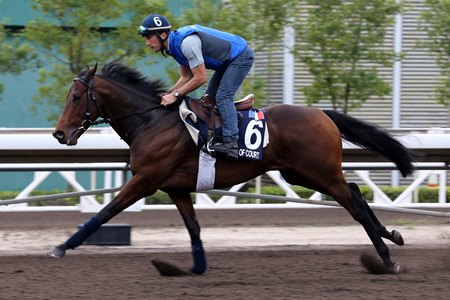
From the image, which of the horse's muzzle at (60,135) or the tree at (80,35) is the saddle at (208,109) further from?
the tree at (80,35)

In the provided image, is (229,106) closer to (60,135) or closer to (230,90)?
(230,90)

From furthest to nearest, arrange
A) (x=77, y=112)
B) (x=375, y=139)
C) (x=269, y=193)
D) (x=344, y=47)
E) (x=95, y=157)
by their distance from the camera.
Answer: (x=344, y=47)
(x=269, y=193)
(x=95, y=157)
(x=375, y=139)
(x=77, y=112)

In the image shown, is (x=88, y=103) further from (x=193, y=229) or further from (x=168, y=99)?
(x=193, y=229)

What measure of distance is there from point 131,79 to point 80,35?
6.69 meters

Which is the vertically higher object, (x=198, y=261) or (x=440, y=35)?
(x=440, y=35)

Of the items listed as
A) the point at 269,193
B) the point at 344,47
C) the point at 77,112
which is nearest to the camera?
the point at 77,112

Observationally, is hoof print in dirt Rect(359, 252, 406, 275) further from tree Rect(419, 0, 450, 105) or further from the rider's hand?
tree Rect(419, 0, 450, 105)

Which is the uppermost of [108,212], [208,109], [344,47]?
[208,109]

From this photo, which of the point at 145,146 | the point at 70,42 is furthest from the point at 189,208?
the point at 70,42

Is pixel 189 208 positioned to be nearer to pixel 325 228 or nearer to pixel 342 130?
pixel 342 130

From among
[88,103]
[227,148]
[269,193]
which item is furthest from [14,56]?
[227,148]

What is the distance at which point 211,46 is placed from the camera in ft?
25.6

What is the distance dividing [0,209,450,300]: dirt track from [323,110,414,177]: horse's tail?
92 centimetres

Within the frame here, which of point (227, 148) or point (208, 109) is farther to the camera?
point (208, 109)
